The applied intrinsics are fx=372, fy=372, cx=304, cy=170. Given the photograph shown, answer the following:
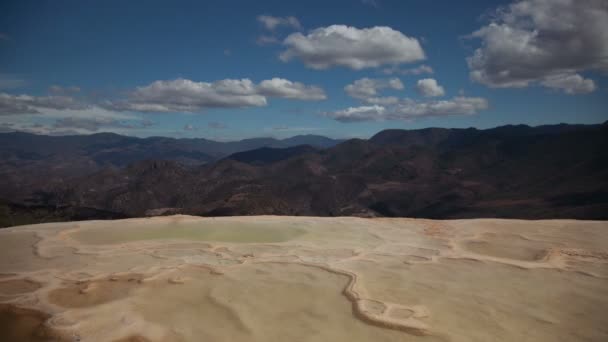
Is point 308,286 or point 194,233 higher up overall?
point 308,286

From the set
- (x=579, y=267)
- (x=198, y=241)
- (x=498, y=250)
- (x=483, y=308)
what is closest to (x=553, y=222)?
(x=498, y=250)

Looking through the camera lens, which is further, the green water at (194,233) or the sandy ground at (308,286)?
the green water at (194,233)

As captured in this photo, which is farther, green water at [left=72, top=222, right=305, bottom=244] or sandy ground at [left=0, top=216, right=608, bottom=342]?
green water at [left=72, top=222, right=305, bottom=244]

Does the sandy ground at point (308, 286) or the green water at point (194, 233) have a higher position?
the sandy ground at point (308, 286)

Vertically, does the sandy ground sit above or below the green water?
above

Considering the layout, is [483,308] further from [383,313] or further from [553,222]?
[553,222]
